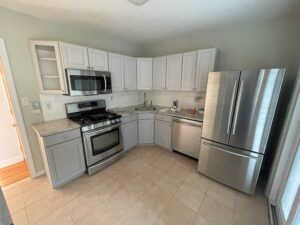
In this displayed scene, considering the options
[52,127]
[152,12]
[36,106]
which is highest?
[152,12]

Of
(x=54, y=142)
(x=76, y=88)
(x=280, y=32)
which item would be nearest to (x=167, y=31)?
(x=280, y=32)

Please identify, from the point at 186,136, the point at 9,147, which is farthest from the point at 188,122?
the point at 9,147

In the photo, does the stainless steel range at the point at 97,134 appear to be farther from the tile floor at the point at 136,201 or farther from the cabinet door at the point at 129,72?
the cabinet door at the point at 129,72

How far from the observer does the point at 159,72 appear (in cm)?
337

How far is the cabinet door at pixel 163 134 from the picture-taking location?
3153 millimetres

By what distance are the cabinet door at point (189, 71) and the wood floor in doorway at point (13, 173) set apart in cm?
362

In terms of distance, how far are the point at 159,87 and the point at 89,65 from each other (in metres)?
1.71

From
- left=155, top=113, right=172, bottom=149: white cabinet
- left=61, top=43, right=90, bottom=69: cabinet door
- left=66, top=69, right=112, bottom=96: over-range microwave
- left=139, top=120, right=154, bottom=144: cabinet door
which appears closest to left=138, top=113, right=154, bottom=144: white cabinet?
left=139, top=120, right=154, bottom=144: cabinet door

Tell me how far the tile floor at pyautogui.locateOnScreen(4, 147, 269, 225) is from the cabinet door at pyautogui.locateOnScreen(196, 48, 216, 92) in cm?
180

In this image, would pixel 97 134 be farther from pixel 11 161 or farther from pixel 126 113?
pixel 11 161

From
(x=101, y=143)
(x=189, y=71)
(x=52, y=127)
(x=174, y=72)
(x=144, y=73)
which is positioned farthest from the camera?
(x=144, y=73)

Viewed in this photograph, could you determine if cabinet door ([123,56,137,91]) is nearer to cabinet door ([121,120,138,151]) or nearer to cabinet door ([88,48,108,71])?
cabinet door ([88,48,108,71])

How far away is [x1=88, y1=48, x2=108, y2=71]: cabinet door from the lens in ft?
8.25

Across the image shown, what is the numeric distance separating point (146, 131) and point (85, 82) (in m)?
1.82
